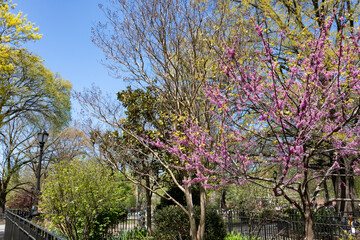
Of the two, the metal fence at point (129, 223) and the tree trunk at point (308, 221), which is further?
the metal fence at point (129, 223)

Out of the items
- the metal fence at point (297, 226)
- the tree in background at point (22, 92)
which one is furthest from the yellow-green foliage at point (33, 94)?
the metal fence at point (297, 226)

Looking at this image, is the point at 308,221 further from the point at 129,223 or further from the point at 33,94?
the point at 33,94

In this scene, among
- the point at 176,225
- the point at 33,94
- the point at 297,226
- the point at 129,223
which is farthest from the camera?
the point at 33,94

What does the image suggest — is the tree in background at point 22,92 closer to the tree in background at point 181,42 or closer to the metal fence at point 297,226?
the tree in background at point 181,42

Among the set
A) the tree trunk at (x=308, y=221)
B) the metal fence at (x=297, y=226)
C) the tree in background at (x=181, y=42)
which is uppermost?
the tree in background at (x=181, y=42)

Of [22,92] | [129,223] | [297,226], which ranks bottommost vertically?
[297,226]

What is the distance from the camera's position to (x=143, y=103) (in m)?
11.5

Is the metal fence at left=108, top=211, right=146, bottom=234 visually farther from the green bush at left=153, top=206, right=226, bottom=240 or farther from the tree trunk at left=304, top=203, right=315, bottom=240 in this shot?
the tree trunk at left=304, top=203, right=315, bottom=240

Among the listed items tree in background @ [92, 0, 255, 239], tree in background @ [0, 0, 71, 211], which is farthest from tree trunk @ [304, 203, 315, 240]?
tree in background @ [0, 0, 71, 211]

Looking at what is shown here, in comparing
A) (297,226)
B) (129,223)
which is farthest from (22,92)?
(297,226)

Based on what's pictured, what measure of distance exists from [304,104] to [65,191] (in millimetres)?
6727

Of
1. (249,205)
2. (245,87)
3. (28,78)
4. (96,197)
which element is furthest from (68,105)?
(245,87)

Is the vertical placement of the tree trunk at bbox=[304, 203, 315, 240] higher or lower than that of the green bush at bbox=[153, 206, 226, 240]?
higher

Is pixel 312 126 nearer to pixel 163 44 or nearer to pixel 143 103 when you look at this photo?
pixel 163 44
